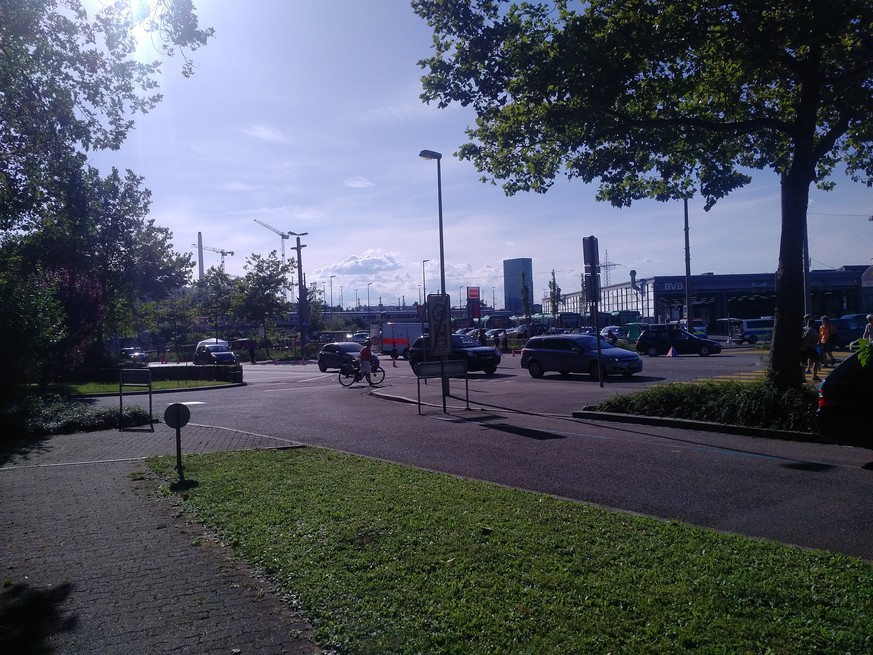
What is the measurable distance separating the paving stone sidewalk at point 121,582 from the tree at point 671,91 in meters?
8.68

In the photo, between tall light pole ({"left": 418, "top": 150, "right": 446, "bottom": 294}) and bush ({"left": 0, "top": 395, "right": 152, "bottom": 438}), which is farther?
tall light pole ({"left": 418, "top": 150, "right": 446, "bottom": 294})

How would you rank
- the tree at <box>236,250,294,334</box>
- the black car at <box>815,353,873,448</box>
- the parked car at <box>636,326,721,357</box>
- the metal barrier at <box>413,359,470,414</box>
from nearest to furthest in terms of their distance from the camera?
the black car at <box>815,353,873,448</box>, the metal barrier at <box>413,359,470,414</box>, the parked car at <box>636,326,721,357</box>, the tree at <box>236,250,294,334</box>

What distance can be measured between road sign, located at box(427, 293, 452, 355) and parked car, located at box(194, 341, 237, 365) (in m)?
28.5

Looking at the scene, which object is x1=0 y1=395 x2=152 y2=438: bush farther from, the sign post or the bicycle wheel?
the bicycle wheel

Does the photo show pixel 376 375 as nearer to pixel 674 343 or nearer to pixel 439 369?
pixel 439 369

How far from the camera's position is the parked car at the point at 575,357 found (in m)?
25.2

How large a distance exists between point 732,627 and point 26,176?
1509cm

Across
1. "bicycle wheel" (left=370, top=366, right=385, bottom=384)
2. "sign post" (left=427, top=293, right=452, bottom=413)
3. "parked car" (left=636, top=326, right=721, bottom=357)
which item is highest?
"sign post" (left=427, top=293, right=452, bottom=413)

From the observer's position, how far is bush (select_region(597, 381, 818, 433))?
11.5m

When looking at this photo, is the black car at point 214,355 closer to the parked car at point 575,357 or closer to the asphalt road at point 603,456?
the parked car at point 575,357

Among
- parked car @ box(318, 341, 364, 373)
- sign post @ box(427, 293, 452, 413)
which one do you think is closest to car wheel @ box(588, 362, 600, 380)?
sign post @ box(427, 293, 452, 413)

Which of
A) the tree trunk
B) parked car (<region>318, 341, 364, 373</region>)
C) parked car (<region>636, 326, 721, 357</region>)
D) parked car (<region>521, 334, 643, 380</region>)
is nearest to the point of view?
the tree trunk

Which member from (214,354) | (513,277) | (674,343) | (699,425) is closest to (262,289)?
(214,354)

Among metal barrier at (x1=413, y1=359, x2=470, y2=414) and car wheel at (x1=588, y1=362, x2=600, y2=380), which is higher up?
metal barrier at (x1=413, y1=359, x2=470, y2=414)
